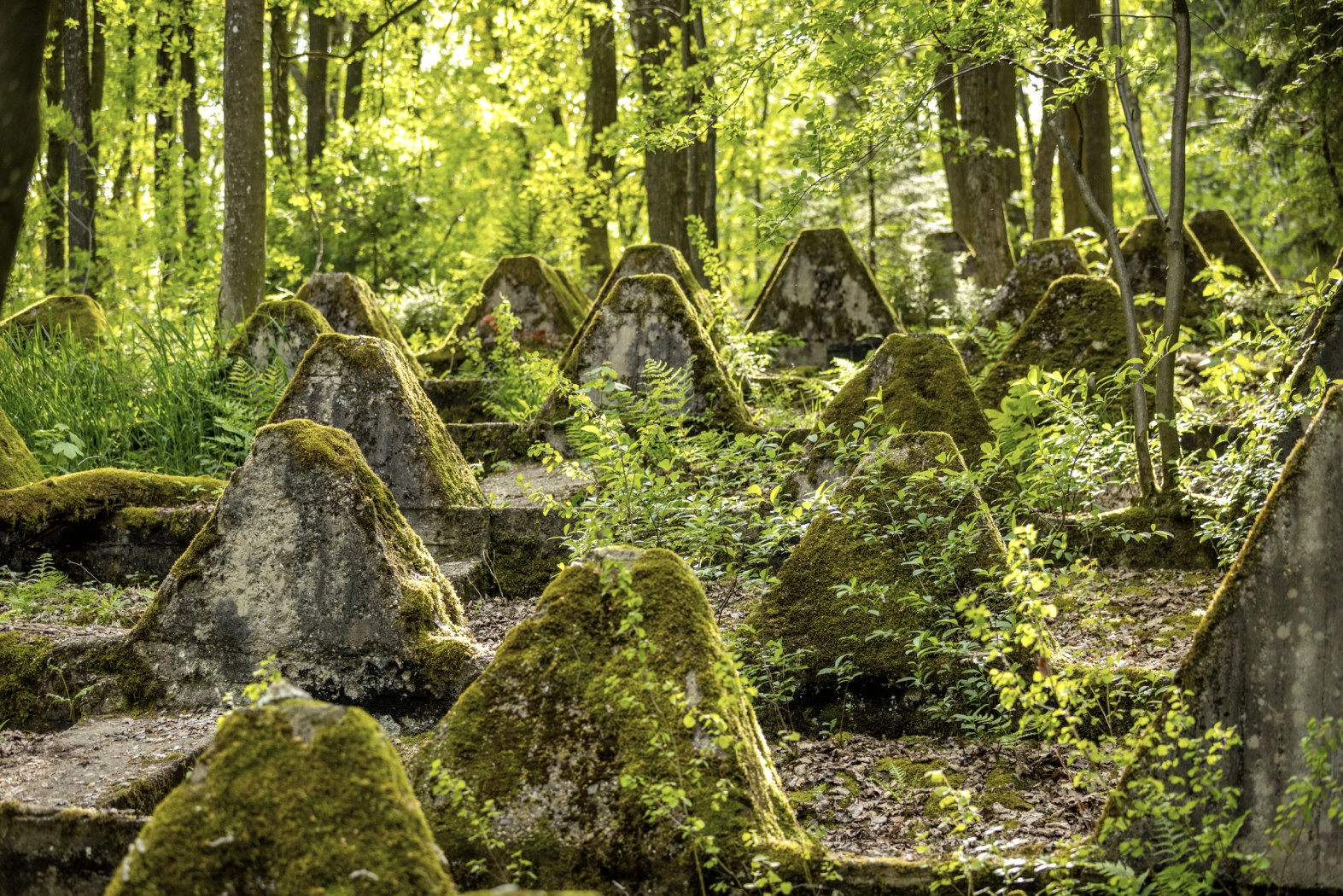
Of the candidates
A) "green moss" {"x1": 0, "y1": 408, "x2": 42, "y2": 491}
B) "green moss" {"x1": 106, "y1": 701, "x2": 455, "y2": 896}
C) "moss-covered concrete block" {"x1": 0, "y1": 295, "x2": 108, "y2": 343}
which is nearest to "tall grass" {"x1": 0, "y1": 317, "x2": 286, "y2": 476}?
"green moss" {"x1": 0, "y1": 408, "x2": 42, "y2": 491}

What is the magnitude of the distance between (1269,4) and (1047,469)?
6.79 meters

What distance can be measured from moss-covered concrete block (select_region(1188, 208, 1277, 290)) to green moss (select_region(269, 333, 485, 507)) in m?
8.50

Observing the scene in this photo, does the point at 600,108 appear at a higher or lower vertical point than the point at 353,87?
lower

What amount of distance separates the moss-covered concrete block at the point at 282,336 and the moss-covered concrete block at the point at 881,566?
540 cm

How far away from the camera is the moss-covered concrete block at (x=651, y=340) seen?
28.6 feet

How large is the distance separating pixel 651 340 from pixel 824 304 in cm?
450

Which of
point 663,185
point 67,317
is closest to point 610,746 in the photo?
point 67,317

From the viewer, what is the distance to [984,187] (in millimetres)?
14047

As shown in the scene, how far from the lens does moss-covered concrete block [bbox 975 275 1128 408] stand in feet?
28.1

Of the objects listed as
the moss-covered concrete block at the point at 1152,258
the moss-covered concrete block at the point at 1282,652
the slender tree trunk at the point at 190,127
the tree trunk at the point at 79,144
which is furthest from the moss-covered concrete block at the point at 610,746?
the slender tree trunk at the point at 190,127

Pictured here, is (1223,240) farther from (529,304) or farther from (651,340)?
(529,304)

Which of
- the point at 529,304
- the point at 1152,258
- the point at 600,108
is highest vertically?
the point at 600,108

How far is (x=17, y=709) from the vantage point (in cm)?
478

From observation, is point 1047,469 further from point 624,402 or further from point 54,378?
point 54,378
